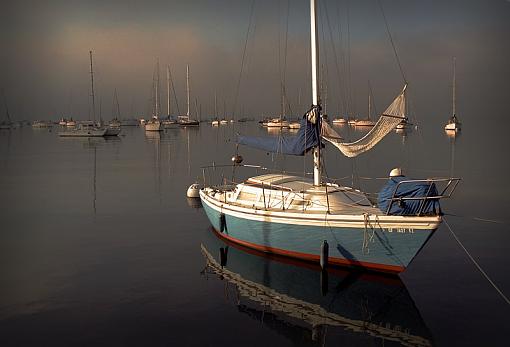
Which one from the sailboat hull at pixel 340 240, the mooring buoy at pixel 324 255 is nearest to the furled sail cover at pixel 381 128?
the sailboat hull at pixel 340 240

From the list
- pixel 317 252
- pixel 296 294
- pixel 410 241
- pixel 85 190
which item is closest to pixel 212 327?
pixel 296 294

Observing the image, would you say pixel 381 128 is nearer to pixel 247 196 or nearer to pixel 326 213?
pixel 326 213

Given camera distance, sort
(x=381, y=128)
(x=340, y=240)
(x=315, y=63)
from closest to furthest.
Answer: (x=340, y=240)
(x=381, y=128)
(x=315, y=63)

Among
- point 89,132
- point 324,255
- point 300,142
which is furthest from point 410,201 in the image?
point 89,132

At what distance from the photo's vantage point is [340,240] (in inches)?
731

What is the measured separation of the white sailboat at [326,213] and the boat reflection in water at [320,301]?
0.78 meters

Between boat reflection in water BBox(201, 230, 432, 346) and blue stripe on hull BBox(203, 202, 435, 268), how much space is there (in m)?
0.80

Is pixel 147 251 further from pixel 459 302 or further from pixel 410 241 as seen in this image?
pixel 459 302

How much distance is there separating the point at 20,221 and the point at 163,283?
52.4ft

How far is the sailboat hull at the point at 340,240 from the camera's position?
17.5 m

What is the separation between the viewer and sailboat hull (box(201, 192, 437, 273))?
1755 cm

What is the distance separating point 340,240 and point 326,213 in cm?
123

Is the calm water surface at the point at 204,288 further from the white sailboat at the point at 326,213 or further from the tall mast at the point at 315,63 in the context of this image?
the tall mast at the point at 315,63

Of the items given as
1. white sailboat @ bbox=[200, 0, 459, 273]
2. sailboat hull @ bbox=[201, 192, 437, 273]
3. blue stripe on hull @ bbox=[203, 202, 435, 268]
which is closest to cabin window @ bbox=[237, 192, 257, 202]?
white sailboat @ bbox=[200, 0, 459, 273]
